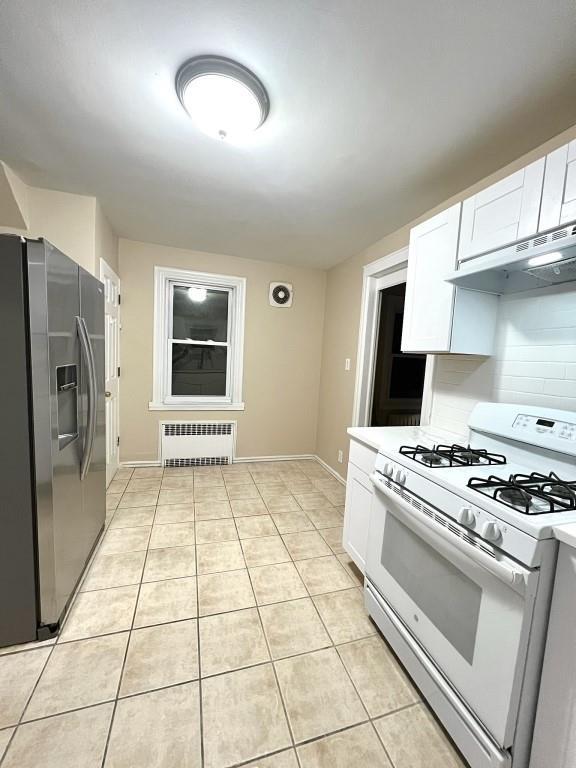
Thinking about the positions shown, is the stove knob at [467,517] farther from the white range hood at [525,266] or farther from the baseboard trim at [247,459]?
the baseboard trim at [247,459]

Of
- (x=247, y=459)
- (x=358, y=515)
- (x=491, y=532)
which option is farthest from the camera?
(x=247, y=459)

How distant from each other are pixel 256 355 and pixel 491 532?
314 centimetres

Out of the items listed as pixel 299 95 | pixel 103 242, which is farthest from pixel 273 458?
A: pixel 299 95

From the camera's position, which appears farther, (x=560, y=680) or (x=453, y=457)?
(x=453, y=457)

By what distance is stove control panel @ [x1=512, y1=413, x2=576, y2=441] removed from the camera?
128cm

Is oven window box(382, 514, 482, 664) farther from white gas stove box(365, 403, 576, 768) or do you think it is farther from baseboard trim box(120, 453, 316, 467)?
baseboard trim box(120, 453, 316, 467)

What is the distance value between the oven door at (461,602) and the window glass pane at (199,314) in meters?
2.84

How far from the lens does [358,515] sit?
191cm

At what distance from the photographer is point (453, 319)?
165 cm

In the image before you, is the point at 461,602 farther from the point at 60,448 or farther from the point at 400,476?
the point at 60,448

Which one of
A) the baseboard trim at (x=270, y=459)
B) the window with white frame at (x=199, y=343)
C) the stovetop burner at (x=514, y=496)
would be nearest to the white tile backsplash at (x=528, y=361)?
the stovetop burner at (x=514, y=496)

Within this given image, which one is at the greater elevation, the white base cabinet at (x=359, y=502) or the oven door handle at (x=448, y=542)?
the oven door handle at (x=448, y=542)

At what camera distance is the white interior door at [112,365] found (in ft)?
9.30

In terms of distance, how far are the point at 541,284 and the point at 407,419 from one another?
2010 mm
